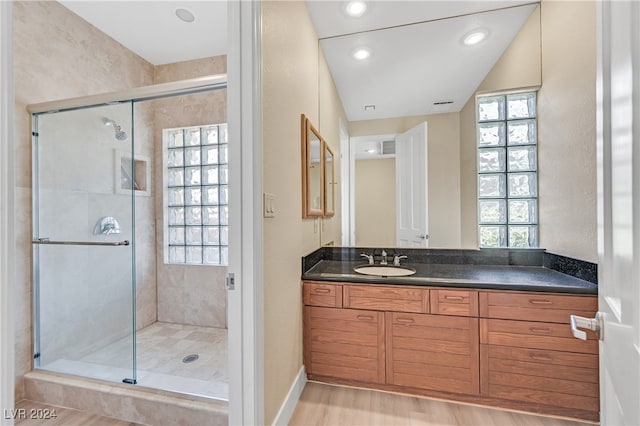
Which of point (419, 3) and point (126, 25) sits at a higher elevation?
point (126, 25)

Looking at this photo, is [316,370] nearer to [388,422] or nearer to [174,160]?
[388,422]

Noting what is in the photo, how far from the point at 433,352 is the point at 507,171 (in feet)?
4.54

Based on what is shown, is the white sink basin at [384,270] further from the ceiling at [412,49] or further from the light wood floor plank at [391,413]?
the ceiling at [412,49]

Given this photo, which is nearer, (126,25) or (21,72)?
(21,72)

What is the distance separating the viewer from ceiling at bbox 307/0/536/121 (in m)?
1.84

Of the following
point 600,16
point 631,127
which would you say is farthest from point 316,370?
point 600,16

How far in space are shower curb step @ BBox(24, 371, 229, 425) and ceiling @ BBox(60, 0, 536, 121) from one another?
225 cm

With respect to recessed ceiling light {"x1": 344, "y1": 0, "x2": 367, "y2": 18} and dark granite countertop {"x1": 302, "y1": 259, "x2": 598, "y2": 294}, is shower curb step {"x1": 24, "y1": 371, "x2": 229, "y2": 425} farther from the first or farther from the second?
recessed ceiling light {"x1": 344, "y1": 0, "x2": 367, "y2": 18}

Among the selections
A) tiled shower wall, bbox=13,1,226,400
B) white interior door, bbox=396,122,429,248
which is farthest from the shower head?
white interior door, bbox=396,122,429,248

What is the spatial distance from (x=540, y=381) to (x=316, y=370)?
1267 millimetres

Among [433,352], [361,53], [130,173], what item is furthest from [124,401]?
[361,53]

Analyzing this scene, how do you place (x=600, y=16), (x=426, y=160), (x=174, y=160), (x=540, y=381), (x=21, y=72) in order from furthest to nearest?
1. (x=174, y=160)
2. (x=426, y=160)
3. (x=21, y=72)
4. (x=540, y=381)
5. (x=600, y=16)

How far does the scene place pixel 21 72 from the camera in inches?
68.2

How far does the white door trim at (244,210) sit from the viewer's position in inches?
42.9
